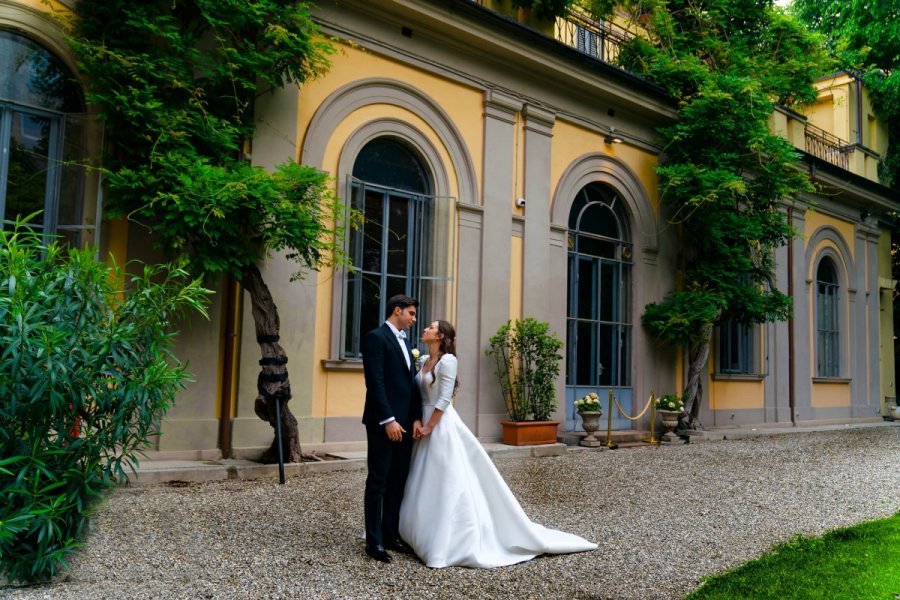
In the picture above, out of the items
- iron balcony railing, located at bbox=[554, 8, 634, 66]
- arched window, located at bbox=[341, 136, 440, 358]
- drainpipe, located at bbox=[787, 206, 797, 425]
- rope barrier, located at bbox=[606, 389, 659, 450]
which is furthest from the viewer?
drainpipe, located at bbox=[787, 206, 797, 425]

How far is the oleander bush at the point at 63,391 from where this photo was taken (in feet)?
12.0

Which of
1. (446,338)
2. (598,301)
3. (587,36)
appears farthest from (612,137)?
(446,338)

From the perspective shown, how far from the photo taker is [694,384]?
13.4m

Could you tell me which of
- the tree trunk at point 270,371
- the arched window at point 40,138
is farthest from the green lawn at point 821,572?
the arched window at point 40,138

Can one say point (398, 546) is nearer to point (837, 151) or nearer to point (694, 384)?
point (694, 384)

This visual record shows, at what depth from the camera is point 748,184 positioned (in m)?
13.6

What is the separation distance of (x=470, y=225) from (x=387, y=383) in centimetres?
595

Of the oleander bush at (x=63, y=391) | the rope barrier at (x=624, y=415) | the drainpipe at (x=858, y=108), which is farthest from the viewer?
the drainpipe at (x=858, y=108)

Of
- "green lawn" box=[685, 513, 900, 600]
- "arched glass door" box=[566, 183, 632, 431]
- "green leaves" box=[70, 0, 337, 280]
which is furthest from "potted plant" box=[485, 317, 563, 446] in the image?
"green lawn" box=[685, 513, 900, 600]

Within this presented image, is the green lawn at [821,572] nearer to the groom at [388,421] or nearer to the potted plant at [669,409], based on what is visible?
the groom at [388,421]

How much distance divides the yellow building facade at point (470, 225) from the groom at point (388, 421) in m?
3.38

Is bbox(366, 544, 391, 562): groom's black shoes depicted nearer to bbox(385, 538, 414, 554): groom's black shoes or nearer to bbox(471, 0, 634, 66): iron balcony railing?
bbox(385, 538, 414, 554): groom's black shoes

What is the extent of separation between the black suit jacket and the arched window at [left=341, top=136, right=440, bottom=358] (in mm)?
4168

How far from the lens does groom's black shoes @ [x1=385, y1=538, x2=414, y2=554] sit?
5062mm
